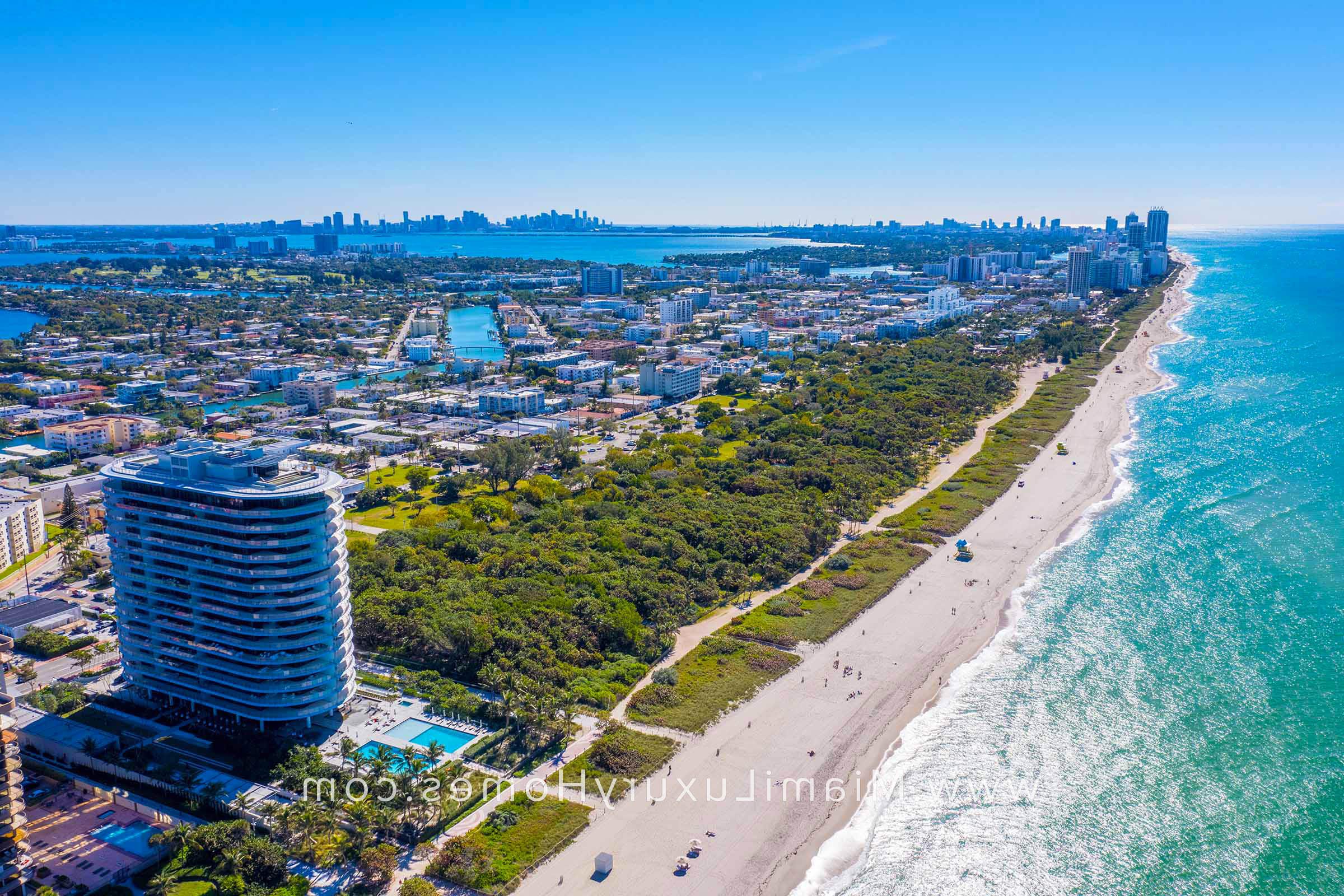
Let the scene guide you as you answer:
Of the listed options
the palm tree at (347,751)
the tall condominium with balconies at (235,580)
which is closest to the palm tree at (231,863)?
the palm tree at (347,751)

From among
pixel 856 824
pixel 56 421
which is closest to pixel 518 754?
pixel 856 824

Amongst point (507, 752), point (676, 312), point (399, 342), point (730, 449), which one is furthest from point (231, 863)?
point (676, 312)

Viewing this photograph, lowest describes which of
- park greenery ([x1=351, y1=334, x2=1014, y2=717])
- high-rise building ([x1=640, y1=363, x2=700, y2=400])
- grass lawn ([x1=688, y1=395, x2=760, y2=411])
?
park greenery ([x1=351, y1=334, x2=1014, y2=717])

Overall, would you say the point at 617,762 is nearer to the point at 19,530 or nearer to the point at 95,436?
the point at 19,530

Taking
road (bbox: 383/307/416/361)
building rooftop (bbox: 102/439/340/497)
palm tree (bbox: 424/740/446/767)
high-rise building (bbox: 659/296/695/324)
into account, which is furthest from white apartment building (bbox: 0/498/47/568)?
high-rise building (bbox: 659/296/695/324)

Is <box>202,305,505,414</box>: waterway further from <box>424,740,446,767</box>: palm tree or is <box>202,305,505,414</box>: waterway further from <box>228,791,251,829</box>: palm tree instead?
<box>424,740,446,767</box>: palm tree

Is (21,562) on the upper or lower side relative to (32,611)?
lower
